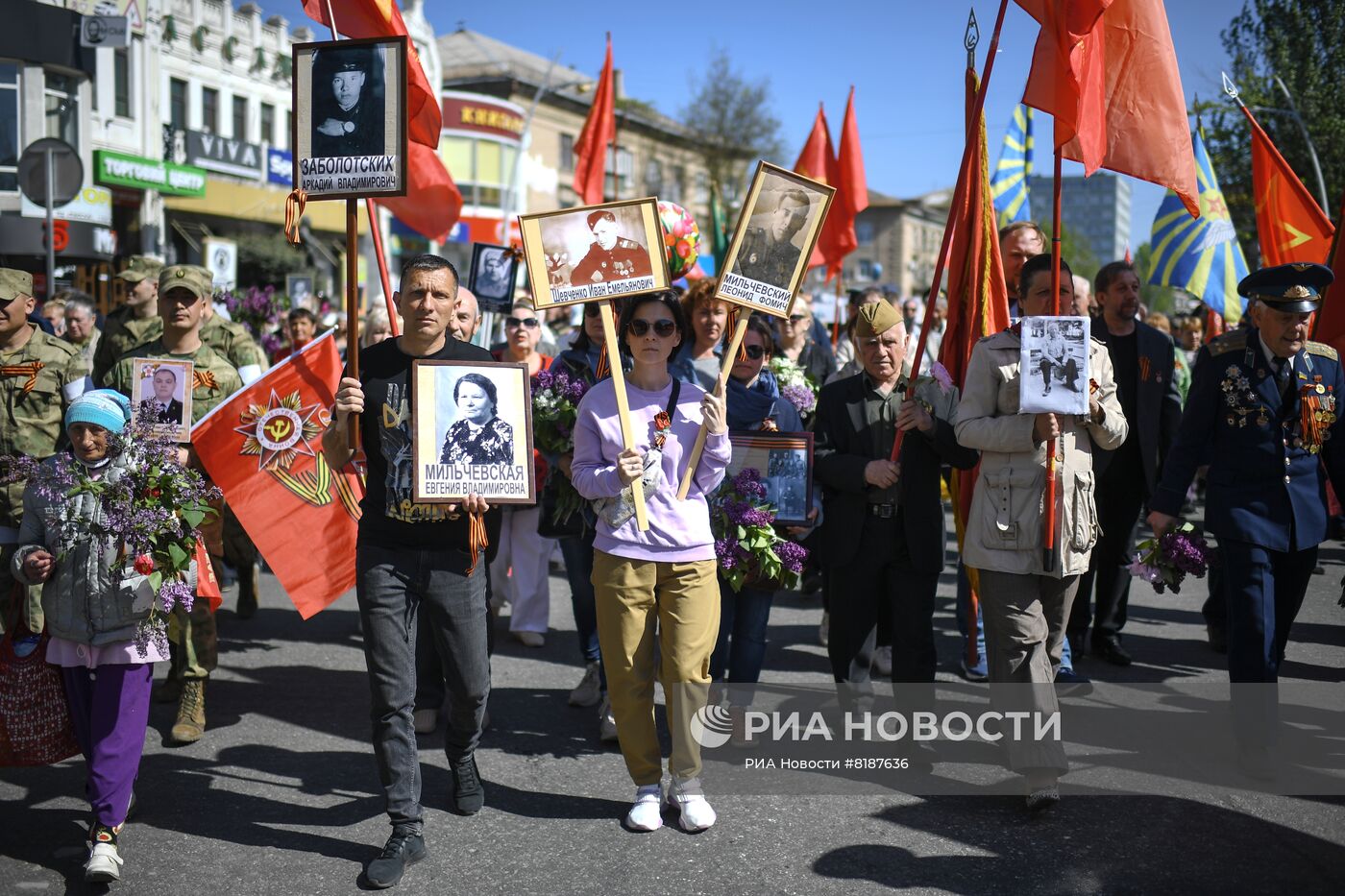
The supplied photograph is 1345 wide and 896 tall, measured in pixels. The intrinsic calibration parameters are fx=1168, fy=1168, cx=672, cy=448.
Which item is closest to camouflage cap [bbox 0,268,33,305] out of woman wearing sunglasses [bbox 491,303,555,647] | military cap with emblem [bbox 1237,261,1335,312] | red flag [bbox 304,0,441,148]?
red flag [bbox 304,0,441,148]

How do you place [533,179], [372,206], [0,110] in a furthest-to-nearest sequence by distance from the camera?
[533,179] → [0,110] → [372,206]

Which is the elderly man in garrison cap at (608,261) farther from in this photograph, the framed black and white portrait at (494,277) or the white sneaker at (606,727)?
the framed black and white portrait at (494,277)

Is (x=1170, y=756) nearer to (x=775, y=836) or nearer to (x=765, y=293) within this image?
(x=775, y=836)

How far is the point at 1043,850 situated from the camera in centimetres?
436

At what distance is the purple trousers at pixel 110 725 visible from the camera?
431cm

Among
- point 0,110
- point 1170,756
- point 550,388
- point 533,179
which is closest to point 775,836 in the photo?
point 1170,756

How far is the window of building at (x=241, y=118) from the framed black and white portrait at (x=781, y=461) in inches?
1359

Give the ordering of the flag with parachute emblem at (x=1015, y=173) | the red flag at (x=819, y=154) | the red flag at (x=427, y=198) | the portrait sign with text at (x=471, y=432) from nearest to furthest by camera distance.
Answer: the portrait sign with text at (x=471, y=432) < the red flag at (x=427, y=198) < the flag with parachute emblem at (x=1015, y=173) < the red flag at (x=819, y=154)

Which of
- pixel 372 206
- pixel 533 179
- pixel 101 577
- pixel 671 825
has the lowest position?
pixel 671 825

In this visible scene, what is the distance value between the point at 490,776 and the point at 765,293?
2466 mm

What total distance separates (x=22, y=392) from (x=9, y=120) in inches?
958

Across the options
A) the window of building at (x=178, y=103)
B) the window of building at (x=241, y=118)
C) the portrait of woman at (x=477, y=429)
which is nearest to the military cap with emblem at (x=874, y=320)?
the portrait of woman at (x=477, y=429)

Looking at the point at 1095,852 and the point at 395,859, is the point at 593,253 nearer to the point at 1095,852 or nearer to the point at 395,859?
the point at 395,859

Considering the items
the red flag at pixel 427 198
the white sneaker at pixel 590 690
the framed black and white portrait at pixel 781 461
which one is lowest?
the white sneaker at pixel 590 690
